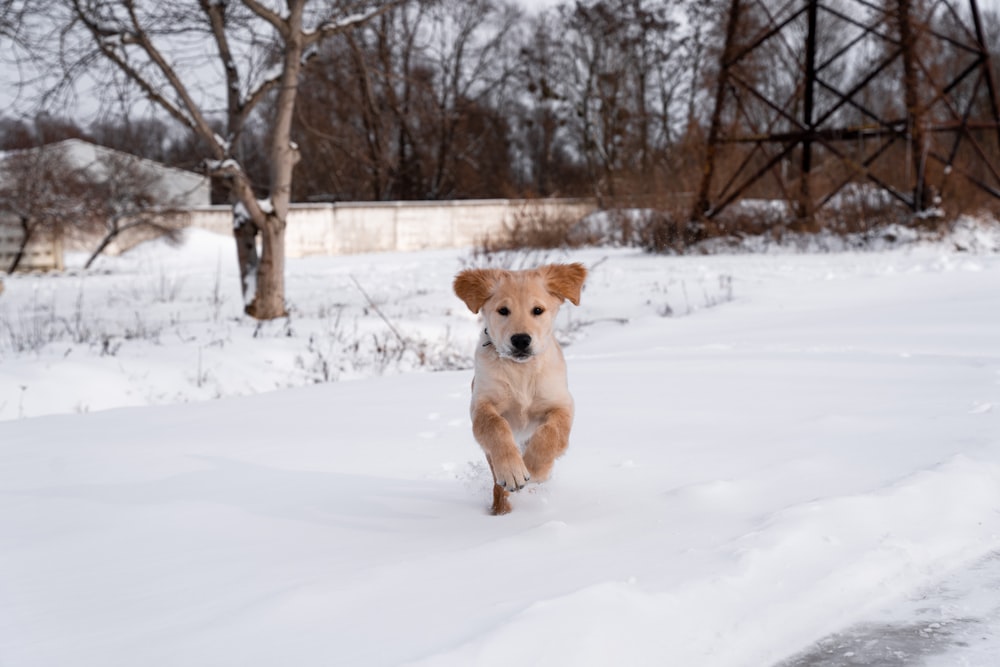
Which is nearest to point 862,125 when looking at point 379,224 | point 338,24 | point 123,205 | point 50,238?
point 338,24

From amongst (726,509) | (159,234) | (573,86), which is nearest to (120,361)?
(726,509)

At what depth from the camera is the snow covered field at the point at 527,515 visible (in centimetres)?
236

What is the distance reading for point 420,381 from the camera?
6.30 m

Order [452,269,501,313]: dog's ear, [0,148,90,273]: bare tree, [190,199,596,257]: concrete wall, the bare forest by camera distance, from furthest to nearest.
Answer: [190,199,596,257]: concrete wall, [0,148,90,273]: bare tree, the bare forest, [452,269,501,313]: dog's ear

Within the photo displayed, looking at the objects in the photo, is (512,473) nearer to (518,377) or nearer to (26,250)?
(518,377)

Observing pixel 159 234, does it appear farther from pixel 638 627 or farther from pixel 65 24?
pixel 638 627

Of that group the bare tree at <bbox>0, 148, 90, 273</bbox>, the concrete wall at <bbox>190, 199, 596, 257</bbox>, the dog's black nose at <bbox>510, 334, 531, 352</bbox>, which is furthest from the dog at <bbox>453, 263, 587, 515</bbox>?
the bare tree at <bbox>0, 148, 90, 273</bbox>

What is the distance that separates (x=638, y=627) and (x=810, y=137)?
15.0 meters

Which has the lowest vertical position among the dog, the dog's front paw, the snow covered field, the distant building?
the snow covered field

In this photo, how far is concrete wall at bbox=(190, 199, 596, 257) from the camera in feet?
89.4

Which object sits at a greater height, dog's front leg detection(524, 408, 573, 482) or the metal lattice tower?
the metal lattice tower

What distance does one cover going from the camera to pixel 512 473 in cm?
311

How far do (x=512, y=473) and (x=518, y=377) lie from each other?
45 cm

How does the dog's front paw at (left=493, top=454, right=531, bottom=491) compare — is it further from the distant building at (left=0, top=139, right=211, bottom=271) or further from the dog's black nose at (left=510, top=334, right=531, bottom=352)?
the distant building at (left=0, top=139, right=211, bottom=271)
